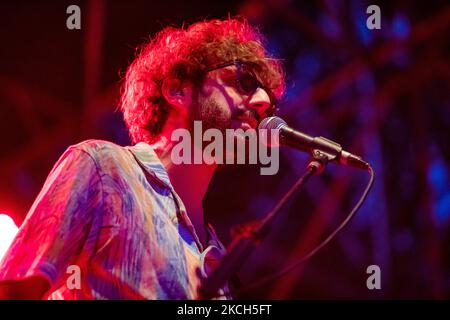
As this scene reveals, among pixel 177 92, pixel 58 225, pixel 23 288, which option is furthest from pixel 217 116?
pixel 23 288

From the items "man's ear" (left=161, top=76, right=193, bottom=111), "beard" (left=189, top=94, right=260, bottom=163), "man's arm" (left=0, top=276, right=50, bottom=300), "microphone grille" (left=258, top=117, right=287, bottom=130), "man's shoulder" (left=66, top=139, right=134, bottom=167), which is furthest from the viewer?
"man's ear" (left=161, top=76, right=193, bottom=111)

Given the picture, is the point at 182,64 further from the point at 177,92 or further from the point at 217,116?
the point at 217,116

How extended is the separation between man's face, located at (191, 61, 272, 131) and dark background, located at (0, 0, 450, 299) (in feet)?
6.05

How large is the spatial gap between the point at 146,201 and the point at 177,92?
0.86 metres

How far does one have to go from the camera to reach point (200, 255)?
226cm

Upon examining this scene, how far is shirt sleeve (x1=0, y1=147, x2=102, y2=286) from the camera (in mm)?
1826

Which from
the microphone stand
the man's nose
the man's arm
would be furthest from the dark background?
the microphone stand

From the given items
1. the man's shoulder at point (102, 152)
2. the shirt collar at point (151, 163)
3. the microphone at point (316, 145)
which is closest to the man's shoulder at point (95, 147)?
the man's shoulder at point (102, 152)

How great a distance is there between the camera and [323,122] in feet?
16.4

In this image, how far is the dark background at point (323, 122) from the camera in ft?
14.6

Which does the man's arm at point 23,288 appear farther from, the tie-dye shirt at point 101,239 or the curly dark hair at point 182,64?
the curly dark hair at point 182,64

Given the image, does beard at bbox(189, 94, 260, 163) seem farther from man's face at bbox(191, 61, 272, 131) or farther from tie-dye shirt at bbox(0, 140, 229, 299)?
tie-dye shirt at bbox(0, 140, 229, 299)

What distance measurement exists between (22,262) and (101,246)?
10.3 inches
